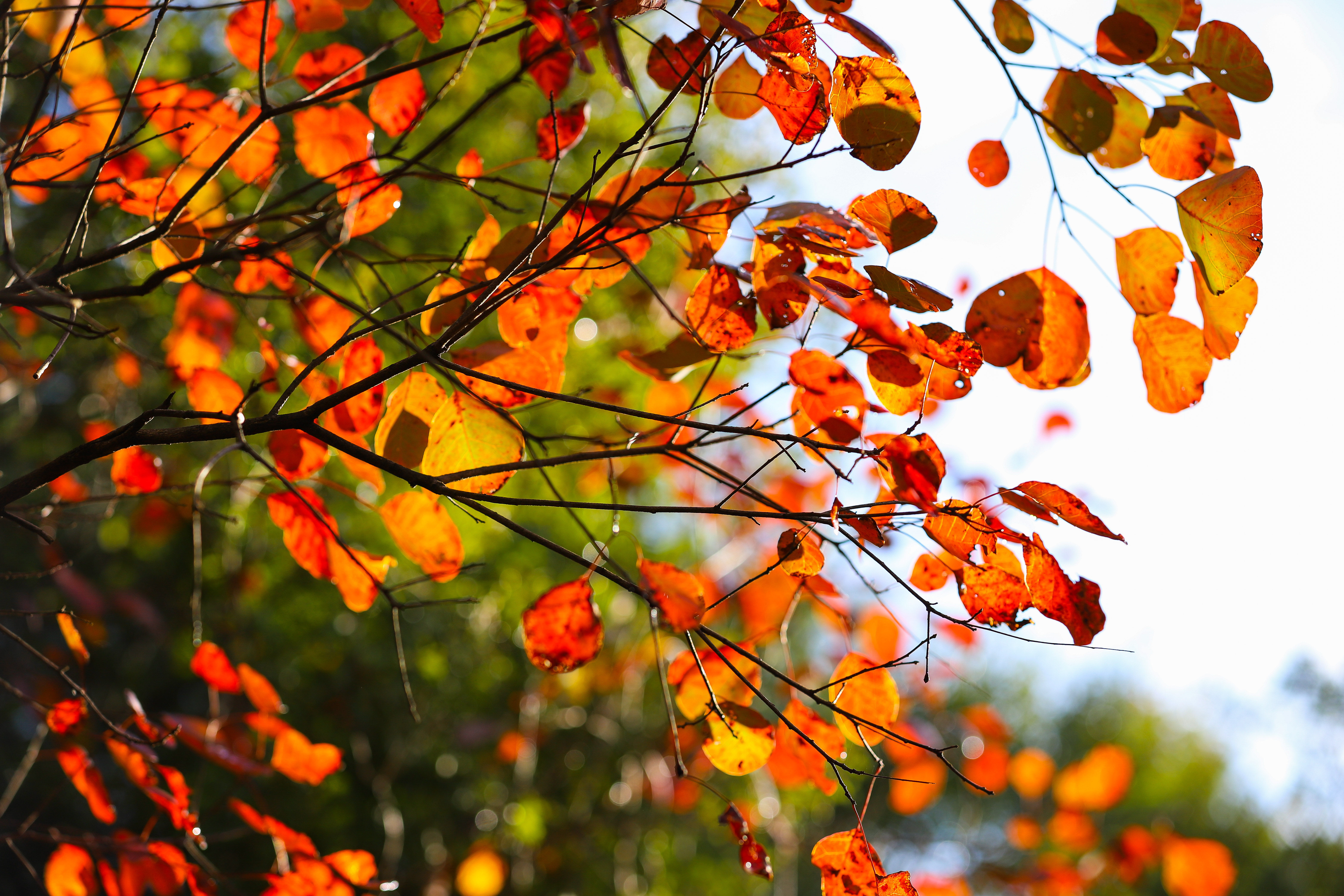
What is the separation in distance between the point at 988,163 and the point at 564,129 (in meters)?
0.40

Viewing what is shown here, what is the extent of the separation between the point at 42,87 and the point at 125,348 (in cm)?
21

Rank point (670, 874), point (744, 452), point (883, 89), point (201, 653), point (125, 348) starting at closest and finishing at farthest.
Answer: point (883, 89) → point (125, 348) → point (201, 653) → point (670, 874) → point (744, 452)

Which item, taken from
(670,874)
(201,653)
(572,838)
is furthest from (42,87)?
(670,874)

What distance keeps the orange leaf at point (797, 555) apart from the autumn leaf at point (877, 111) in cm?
26

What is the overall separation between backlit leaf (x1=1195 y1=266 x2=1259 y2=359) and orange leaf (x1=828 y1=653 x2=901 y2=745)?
340 mm

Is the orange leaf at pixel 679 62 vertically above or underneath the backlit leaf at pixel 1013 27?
underneath

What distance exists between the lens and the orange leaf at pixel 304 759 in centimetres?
89

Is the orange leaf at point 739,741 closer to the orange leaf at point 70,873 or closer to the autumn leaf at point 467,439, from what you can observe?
the autumn leaf at point 467,439

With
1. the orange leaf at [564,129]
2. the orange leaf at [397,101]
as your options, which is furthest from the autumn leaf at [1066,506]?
the orange leaf at [397,101]

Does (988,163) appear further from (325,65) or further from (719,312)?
(325,65)

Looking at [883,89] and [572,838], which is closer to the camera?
[883,89]

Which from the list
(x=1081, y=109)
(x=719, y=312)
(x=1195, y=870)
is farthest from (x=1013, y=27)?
(x=1195, y=870)

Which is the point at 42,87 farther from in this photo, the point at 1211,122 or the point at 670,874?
the point at 670,874

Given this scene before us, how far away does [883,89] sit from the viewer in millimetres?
567
